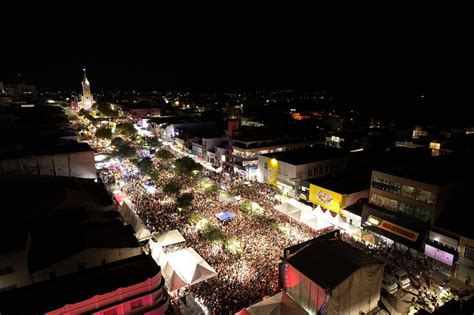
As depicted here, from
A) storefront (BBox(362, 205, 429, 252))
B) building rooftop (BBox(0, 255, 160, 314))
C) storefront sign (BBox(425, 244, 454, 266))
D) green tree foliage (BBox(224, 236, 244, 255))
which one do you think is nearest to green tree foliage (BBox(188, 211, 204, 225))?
green tree foliage (BBox(224, 236, 244, 255))

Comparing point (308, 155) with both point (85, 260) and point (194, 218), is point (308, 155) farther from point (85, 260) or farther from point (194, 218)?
point (85, 260)

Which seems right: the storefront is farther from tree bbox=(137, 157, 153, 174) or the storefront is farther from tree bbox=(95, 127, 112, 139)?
tree bbox=(95, 127, 112, 139)

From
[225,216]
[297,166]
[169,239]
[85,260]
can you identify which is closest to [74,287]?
A: [85,260]

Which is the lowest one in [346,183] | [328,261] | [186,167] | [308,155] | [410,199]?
[186,167]

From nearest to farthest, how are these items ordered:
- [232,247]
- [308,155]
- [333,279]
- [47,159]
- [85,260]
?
1. [333,279]
2. [85,260]
3. [232,247]
4. [47,159]
5. [308,155]

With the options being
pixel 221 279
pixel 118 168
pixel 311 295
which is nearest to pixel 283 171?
pixel 221 279

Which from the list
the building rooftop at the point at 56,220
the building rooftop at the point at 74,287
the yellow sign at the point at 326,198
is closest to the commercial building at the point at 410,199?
the yellow sign at the point at 326,198
